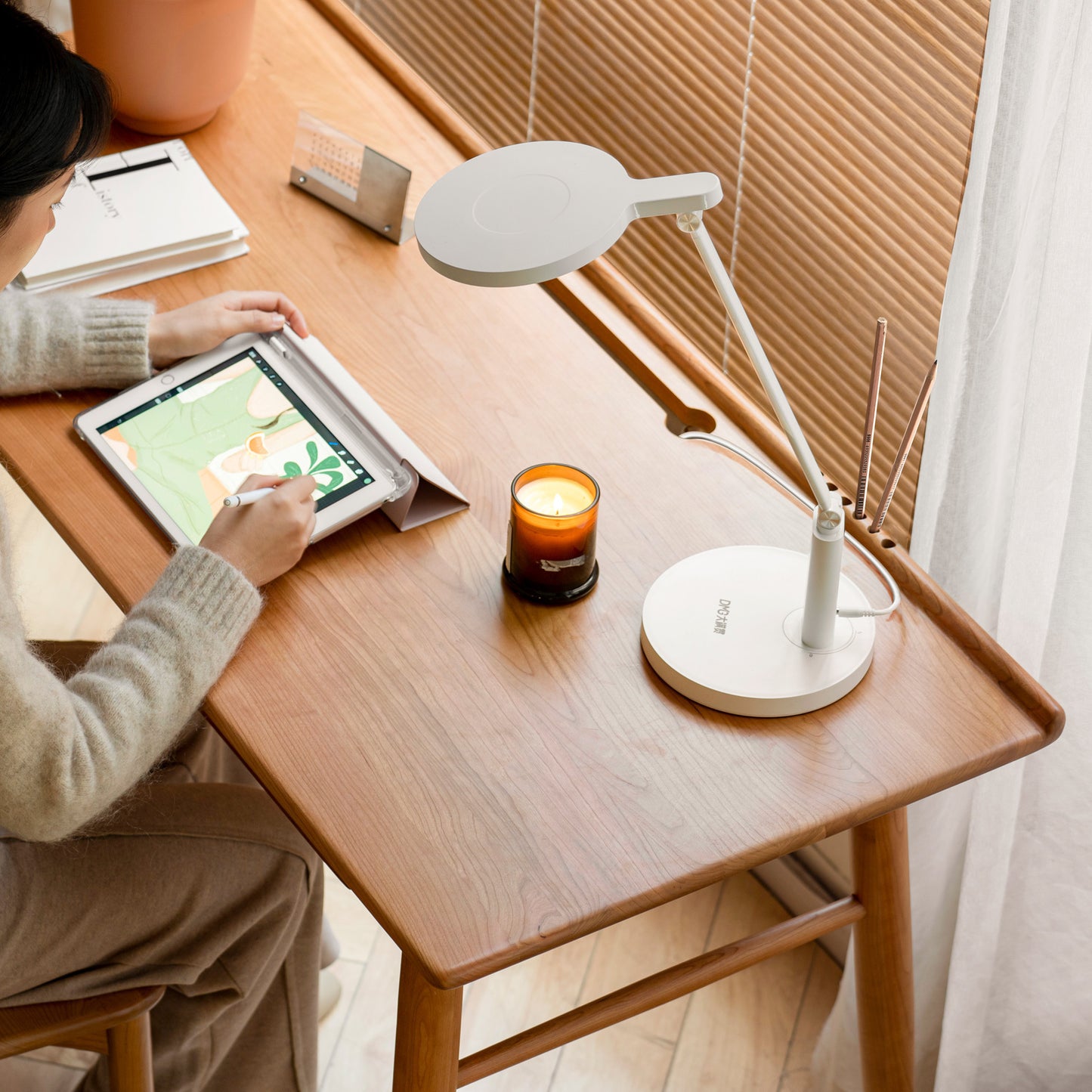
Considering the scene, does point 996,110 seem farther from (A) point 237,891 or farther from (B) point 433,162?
(A) point 237,891

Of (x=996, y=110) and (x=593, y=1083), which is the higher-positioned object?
(x=996, y=110)

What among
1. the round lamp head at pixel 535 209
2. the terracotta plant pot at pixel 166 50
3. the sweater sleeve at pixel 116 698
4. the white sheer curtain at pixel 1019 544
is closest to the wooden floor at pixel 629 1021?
the white sheer curtain at pixel 1019 544

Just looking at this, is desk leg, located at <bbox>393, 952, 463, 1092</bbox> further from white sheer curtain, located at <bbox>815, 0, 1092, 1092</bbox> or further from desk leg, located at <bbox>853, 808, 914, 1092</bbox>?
white sheer curtain, located at <bbox>815, 0, 1092, 1092</bbox>

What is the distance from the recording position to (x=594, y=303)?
1430 mm

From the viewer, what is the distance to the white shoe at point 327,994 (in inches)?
68.6

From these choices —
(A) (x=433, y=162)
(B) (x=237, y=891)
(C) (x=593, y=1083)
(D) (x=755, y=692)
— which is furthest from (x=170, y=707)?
(C) (x=593, y=1083)

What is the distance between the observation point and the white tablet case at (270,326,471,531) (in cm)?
122

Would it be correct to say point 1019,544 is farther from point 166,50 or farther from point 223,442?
point 166,50

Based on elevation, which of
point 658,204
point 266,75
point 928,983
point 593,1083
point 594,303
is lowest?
point 593,1083

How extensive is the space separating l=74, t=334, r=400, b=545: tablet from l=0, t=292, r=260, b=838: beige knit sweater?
10cm

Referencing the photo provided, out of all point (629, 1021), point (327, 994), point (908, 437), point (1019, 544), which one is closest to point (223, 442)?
point (908, 437)

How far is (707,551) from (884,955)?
17.7 inches

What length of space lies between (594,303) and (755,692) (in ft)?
1.71

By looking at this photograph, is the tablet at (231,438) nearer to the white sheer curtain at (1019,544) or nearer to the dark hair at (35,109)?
the dark hair at (35,109)
